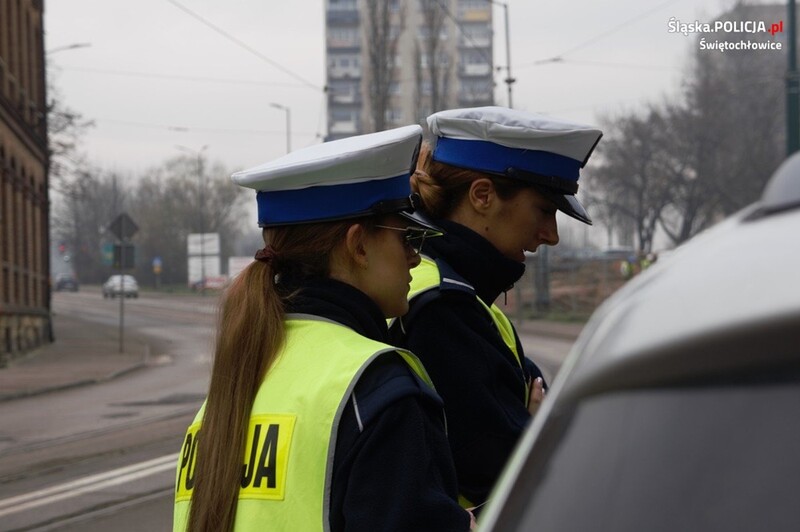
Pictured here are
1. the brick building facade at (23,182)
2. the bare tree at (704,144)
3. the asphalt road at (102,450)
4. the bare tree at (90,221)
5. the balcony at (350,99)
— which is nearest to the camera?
the asphalt road at (102,450)

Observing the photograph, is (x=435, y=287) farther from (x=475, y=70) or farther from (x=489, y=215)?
(x=475, y=70)

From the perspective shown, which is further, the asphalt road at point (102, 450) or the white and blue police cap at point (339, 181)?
the asphalt road at point (102, 450)

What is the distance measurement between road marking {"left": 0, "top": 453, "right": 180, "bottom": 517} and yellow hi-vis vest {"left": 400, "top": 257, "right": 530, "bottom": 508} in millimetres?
6483

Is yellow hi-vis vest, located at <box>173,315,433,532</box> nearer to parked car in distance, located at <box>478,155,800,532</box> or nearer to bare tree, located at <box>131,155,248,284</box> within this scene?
parked car in distance, located at <box>478,155,800,532</box>

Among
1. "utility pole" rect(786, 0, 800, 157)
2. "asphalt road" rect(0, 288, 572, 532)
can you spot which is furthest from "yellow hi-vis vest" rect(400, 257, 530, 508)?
"utility pole" rect(786, 0, 800, 157)

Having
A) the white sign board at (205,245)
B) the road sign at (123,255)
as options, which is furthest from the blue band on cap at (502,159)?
the white sign board at (205,245)

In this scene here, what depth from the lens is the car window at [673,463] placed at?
920 mm

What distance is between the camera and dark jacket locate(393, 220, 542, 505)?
241cm

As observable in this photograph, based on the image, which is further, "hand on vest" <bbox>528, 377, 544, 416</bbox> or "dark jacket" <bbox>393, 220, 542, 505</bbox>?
"hand on vest" <bbox>528, 377, 544, 416</bbox>

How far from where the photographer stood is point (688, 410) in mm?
966

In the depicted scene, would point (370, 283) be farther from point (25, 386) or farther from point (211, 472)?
point (25, 386)

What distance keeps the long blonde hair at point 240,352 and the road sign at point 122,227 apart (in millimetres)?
24152

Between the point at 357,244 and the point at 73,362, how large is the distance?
2557cm

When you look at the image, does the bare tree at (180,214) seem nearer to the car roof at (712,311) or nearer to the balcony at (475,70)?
the balcony at (475,70)
